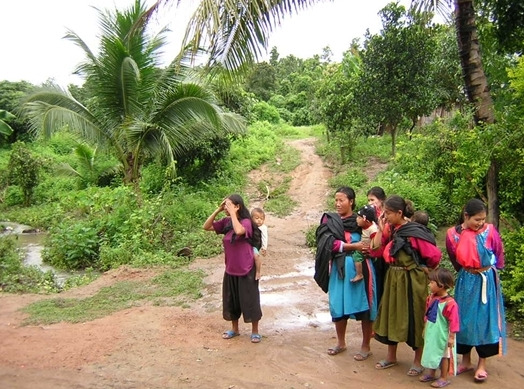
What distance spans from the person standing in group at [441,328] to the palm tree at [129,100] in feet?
22.3

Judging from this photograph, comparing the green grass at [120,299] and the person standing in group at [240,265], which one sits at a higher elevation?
the person standing in group at [240,265]

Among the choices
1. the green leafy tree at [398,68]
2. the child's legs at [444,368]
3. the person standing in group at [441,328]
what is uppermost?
the green leafy tree at [398,68]

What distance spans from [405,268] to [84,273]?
24.1 feet

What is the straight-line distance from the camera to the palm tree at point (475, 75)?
5.45 metres

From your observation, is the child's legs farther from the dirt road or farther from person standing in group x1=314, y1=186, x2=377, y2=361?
person standing in group x1=314, y1=186, x2=377, y2=361

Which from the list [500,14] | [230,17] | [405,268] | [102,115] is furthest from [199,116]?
[405,268]

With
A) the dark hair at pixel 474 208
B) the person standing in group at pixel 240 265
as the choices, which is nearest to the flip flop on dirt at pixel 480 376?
the dark hair at pixel 474 208

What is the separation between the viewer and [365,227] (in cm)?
402

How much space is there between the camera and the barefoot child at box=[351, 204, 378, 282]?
3.97m

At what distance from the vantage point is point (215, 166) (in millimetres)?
15648

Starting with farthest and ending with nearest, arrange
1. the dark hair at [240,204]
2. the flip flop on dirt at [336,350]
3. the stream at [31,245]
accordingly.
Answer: the stream at [31,245], the dark hair at [240,204], the flip flop on dirt at [336,350]

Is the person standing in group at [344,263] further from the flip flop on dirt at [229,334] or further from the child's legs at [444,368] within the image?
the flip flop on dirt at [229,334]

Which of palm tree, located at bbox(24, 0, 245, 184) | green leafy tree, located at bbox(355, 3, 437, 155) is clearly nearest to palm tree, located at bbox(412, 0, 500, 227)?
palm tree, located at bbox(24, 0, 245, 184)

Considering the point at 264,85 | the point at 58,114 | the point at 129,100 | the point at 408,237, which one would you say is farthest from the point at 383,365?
the point at 264,85
